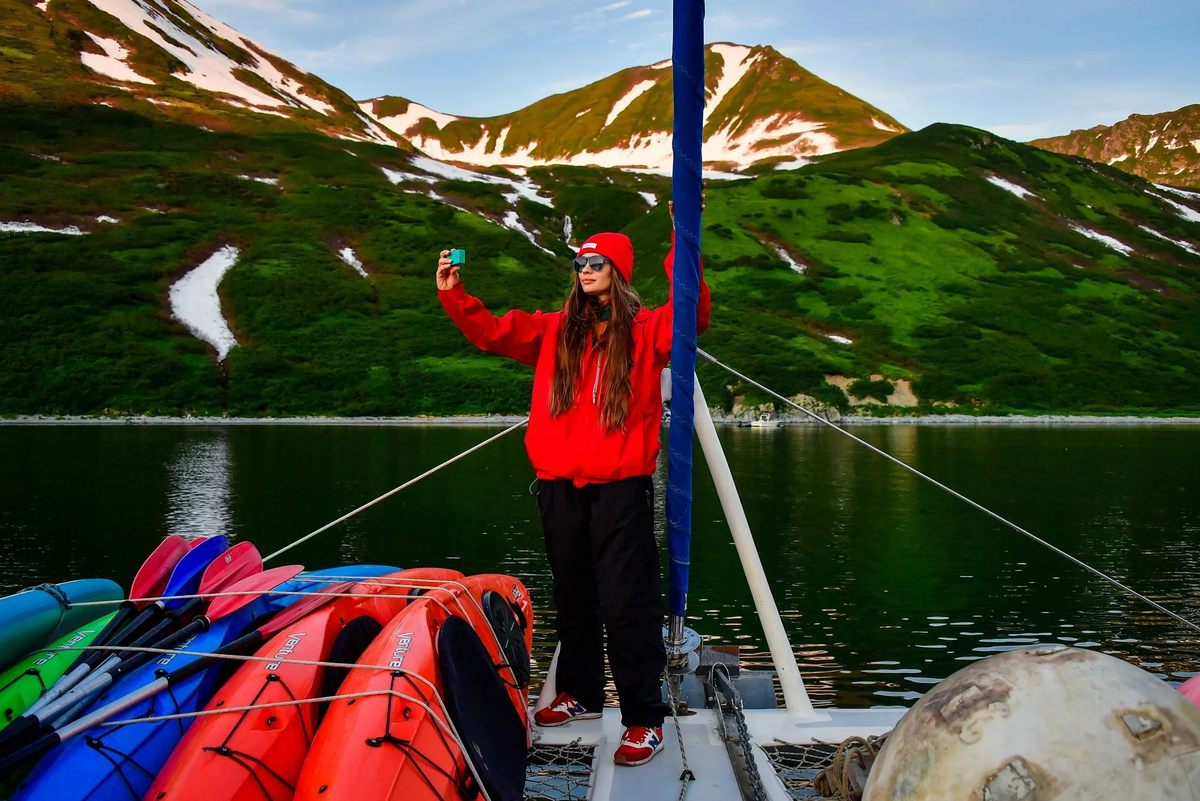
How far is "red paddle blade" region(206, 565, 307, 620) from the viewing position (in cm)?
408

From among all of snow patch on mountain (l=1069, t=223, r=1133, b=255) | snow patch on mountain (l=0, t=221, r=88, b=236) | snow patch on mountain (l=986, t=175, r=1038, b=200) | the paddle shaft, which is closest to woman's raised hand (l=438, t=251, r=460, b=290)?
the paddle shaft

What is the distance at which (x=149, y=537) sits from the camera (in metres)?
18.3

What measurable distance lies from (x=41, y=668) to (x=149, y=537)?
1672 cm

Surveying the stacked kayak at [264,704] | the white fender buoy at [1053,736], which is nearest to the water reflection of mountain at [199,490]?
the stacked kayak at [264,704]

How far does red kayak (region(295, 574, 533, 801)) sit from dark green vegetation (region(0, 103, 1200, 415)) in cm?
6339

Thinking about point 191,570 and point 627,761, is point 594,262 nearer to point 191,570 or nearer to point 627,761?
point 627,761

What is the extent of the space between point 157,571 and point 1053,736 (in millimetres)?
4300

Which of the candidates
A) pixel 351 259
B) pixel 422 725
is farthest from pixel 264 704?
pixel 351 259

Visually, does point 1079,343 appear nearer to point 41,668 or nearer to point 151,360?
point 151,360

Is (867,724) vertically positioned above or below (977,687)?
below

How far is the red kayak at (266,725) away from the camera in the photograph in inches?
122

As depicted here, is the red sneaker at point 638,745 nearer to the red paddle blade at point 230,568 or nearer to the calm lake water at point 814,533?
the red paddle blade at point 230,568

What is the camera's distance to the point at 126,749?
127 inches

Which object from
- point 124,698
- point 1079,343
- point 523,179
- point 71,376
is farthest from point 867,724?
point 523,179
